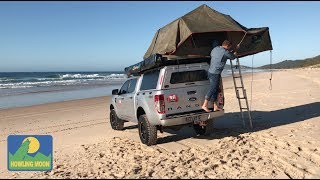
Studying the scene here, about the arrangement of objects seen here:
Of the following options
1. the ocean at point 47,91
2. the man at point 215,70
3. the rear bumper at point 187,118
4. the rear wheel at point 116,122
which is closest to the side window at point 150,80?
the rear bumper at point 187,118

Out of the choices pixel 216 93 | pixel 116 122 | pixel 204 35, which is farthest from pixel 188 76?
pixel 116 122

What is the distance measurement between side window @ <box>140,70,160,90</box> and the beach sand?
146cm

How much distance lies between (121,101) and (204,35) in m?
3.27

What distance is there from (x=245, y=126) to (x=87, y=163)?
217 inches

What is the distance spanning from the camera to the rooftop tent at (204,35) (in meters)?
9.77

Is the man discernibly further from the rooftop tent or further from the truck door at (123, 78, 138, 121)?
the truck door at (123, 78, 138, 121)

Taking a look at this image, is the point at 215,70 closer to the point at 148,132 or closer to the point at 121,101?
the point at 148,132

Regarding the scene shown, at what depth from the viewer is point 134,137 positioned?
11.1 m

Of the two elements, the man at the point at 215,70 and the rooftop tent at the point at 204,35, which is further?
the rooftop tent at the point at 204,35

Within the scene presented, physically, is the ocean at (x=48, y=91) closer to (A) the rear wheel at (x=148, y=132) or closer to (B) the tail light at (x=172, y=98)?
(A) the rear wheel at (x=148, y=132)

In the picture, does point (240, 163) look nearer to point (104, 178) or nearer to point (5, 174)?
point (104, 178)

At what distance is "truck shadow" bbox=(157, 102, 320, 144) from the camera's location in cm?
1062

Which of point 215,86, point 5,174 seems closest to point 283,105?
point 215,86

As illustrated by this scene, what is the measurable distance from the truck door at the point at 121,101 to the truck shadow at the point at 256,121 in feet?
4.87
